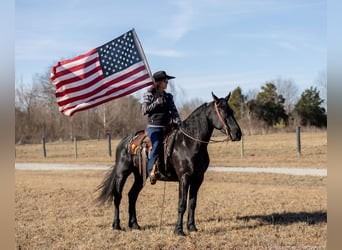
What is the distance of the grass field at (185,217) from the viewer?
22.0 ft

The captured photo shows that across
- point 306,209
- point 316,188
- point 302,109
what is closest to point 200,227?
point 306,209

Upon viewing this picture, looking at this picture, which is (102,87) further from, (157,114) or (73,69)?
(157,114)

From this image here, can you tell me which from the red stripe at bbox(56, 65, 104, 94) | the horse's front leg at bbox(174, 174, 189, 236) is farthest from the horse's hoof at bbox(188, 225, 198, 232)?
the red stripe at bbox(56, 65, 104, 94)

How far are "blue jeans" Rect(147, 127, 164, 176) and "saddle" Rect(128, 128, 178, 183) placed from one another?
119 mm

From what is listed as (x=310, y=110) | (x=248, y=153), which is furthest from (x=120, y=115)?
(x=310, y=110)

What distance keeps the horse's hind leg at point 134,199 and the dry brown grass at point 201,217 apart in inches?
7.8

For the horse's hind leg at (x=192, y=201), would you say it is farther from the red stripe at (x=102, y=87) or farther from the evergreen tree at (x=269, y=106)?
the evergreen tree at (x=269, y=106)

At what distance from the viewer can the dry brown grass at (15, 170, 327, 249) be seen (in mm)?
6673

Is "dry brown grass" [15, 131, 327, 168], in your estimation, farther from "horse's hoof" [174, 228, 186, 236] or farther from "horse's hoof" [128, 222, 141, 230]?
"horse's hoof" [174, 228, 186, 236]

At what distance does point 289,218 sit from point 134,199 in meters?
3.04

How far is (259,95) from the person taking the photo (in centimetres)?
3866
